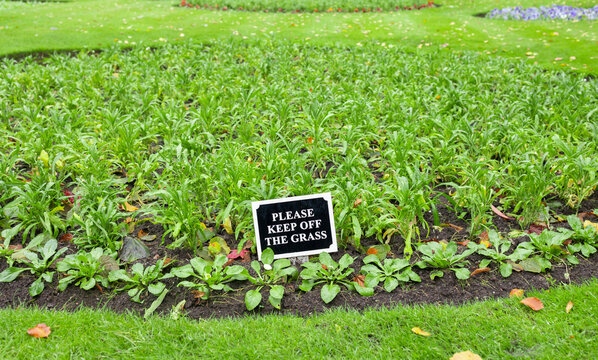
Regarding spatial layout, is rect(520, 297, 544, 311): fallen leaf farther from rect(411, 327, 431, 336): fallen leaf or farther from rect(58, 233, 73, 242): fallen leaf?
rect(58, 233, 73, 242): fallen leaf

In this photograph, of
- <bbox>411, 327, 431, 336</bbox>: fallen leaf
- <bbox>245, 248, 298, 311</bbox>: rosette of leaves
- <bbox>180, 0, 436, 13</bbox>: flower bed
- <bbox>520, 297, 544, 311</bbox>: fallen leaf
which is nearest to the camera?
<bbox>411, 327, 431, 336</bbox>: fallen leaf

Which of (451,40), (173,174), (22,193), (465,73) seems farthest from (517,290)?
(451,40)

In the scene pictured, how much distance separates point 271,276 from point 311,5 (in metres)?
11.2

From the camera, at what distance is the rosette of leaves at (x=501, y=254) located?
98.8 inches

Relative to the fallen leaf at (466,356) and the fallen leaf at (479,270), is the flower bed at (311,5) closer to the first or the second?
the fallen leaf at (479,270)

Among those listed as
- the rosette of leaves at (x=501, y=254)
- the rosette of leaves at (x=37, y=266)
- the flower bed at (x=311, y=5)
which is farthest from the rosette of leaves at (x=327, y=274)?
the flower bed at (x=311, y=5)

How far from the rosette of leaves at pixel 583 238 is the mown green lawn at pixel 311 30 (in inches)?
172

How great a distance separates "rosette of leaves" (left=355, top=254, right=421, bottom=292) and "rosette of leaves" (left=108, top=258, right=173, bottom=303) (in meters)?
1.07

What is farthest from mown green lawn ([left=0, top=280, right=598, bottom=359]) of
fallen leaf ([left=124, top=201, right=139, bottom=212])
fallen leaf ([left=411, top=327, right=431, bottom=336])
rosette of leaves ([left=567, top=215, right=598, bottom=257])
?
fallen leaf ([left=124, top=201, right=139, bottom=212])

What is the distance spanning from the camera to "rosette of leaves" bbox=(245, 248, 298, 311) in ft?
7.67

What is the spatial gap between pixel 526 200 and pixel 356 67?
329cm

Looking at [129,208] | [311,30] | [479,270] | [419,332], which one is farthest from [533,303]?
[311,30]

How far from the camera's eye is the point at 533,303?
7.40 feet

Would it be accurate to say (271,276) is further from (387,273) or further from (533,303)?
(533,303)
